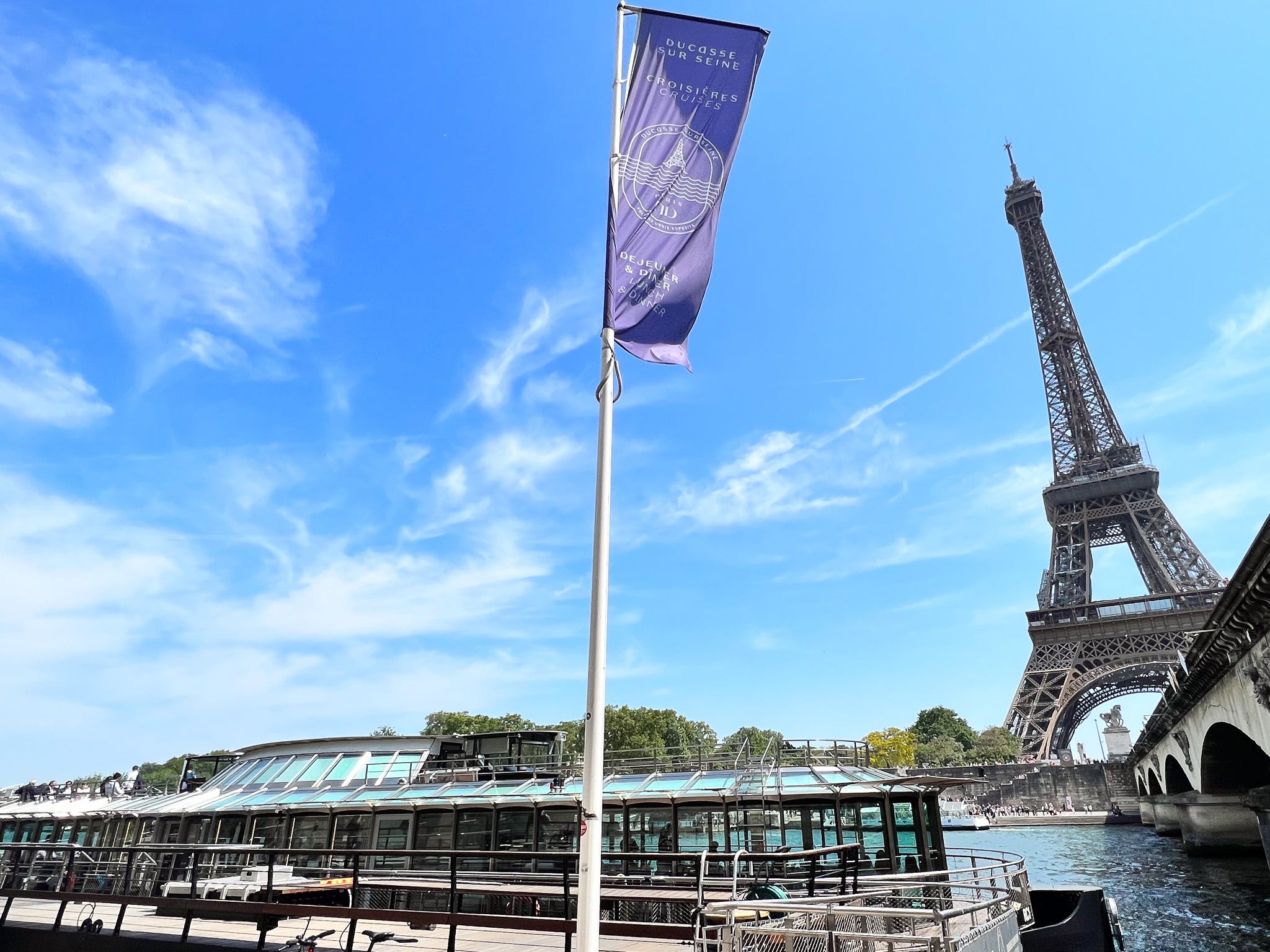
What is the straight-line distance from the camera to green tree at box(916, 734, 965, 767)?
11762 cm

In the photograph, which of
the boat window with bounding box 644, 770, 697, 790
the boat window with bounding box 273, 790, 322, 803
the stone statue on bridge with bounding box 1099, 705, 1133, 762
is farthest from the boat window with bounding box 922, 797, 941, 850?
the stone statue on bridge with bounding box 1099, 705, 1133, 762

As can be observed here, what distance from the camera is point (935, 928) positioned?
12.0 m

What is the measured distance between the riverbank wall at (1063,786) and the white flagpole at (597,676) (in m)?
95.1

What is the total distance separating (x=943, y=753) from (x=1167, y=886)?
3748 inches

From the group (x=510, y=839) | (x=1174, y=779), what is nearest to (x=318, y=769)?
(x=510, y=839)

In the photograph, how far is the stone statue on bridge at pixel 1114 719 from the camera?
133250mm

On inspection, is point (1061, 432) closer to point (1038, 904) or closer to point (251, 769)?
point (1038, 904)

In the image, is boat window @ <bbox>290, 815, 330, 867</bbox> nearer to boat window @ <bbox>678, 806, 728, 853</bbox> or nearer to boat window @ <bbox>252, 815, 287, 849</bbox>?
boat window @ <bbox>252, 815, 287, 849</bbox>

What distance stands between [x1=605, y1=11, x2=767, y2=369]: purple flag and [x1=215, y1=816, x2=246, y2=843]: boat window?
22747 millimetres

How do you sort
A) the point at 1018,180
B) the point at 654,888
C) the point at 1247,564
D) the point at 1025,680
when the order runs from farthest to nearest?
the point at 1018,180, the point at 1025,680, the point at 1247,564, the point at 654,888

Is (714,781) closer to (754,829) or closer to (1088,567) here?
(754,829)

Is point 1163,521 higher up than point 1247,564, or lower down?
higher up

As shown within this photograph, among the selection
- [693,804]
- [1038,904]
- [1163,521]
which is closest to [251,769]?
[693,804]

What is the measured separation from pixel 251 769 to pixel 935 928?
2483 centimetres
